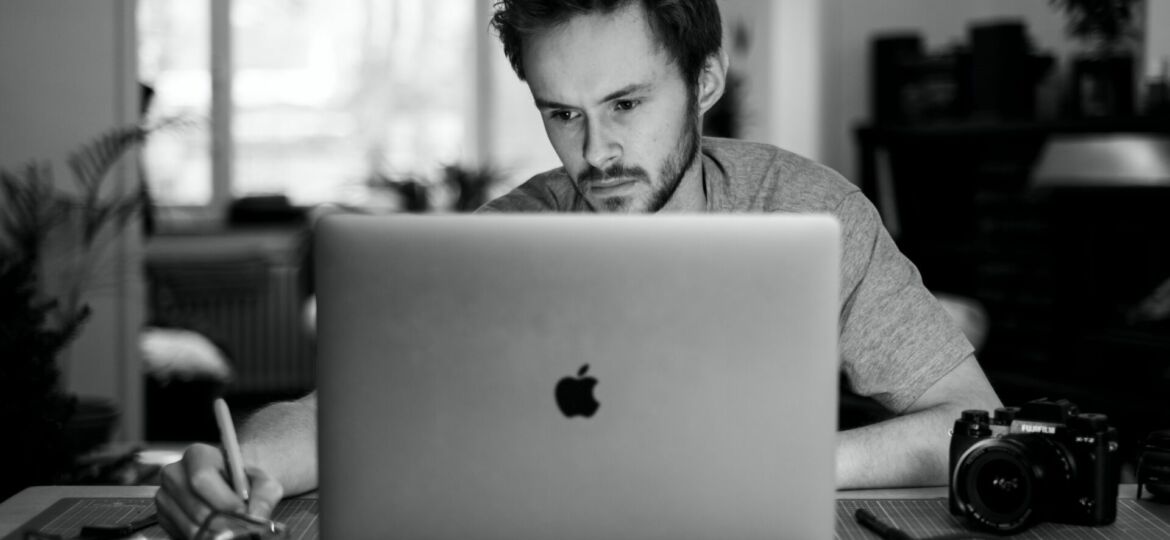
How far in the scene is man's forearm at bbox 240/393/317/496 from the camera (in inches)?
53.4

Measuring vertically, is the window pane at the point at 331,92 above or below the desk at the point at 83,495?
above

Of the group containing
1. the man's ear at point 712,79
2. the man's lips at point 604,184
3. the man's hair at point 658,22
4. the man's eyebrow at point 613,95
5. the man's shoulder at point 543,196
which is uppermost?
the man's hair at point 658,22

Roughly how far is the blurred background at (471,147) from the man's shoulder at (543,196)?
1.93 meters

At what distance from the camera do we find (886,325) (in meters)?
1.64

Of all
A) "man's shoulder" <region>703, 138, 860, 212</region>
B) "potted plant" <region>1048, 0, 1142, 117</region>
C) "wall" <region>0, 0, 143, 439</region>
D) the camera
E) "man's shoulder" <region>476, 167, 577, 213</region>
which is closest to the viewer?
the camera

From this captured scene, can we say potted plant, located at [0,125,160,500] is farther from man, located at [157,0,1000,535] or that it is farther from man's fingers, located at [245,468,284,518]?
man's fingers, located at [245,468,284,518]

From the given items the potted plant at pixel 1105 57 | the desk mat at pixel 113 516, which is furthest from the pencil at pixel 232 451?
the potted plant at pixel 1105 57

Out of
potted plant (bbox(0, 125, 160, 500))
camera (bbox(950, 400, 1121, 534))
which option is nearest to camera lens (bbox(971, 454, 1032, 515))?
camera (bbox(950, 400, 1121, 534))

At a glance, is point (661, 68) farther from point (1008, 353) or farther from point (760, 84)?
point (760, 84)

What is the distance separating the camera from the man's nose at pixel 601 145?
1.66m

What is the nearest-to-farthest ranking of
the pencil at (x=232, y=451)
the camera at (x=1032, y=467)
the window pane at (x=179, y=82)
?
the pencil at (x=232, y=451), the camera at (x=1032, y=467), the window pane at (x=179, y=82)

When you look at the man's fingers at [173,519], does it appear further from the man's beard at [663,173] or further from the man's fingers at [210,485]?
the man's beard at [663,173]

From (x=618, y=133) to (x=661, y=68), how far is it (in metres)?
0.12

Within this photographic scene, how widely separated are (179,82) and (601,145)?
537 cm
